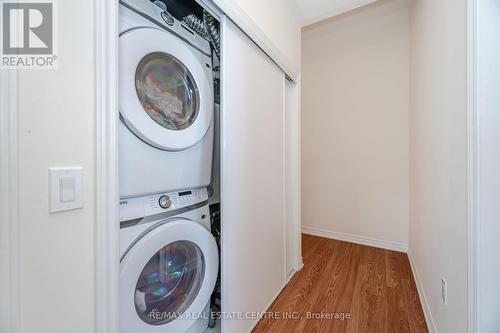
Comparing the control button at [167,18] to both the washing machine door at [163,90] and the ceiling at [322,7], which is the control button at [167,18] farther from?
the ceiling at [322,7]

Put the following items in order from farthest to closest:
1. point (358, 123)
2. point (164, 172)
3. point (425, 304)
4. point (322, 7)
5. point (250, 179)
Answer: point (358, 123) → point (322, 7) → point (425, 304) → point (250, 179) → point (164, 172)

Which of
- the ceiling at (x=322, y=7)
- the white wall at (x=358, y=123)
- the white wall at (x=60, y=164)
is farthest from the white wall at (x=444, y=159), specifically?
the white wall at (x=60, y=164)

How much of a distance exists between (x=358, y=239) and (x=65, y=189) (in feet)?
9.85

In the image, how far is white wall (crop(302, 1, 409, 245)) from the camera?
244 cm

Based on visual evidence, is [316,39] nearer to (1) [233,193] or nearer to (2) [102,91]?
(1) [233,193]

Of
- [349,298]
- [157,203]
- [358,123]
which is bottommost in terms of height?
[349,298]

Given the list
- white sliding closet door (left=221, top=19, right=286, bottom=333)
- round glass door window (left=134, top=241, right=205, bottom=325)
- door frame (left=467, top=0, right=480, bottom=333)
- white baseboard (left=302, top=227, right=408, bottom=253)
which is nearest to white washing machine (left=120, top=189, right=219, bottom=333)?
round glass door window (left=134, top=241, right=205, bottom=325)

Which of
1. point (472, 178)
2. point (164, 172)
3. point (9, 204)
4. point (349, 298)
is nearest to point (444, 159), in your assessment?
point (472, 178)

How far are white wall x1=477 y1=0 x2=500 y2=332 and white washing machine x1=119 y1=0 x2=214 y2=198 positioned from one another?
3.89ft

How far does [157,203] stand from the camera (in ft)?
3.00

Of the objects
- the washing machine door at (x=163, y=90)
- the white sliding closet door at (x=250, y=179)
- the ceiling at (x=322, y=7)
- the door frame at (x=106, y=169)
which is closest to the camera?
the door frame at (x=106, y=169)

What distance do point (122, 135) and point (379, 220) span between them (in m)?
2.87

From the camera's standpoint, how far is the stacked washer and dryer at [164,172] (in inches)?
A: 30.4

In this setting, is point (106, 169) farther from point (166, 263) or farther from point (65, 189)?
point (166, 263)
